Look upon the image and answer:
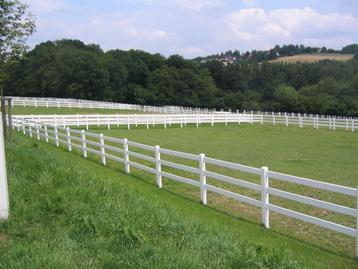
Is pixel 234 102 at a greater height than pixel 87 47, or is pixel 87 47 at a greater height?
pixel 87 47

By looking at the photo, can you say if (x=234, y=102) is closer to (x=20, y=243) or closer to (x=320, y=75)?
(x=320, y=75)

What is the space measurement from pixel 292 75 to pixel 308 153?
396ft

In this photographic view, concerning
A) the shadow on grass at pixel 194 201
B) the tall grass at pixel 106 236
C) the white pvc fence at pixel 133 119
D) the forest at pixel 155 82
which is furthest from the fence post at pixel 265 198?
the forest at pixel 155 82

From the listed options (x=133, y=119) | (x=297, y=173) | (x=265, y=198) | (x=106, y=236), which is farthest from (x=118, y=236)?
(x=133, y=119)

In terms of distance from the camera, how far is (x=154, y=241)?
6.30 meters

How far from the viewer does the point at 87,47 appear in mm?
144750

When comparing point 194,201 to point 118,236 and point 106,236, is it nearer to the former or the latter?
point 106,236

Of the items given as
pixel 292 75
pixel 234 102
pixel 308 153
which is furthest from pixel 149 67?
pixel 308 153

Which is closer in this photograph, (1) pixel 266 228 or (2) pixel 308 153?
(1) pixel 266 228

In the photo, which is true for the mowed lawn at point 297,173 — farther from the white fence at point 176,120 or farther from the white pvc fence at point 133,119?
the white pvc fence at point 133,119

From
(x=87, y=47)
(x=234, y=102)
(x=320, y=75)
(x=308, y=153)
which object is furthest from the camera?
(x=87, y=47)

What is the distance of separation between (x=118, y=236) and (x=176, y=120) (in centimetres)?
3755

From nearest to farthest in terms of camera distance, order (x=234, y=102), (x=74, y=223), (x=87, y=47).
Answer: (x=74, y=223)
(x=234, y=102)
(x=87, y=47)

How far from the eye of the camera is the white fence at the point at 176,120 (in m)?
38.4
